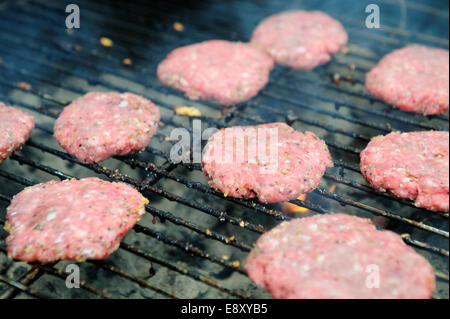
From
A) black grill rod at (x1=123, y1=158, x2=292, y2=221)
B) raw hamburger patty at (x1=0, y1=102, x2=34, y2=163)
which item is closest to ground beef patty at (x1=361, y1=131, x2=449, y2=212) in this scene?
black grill rod at (x1=123, y1=158, x2=292, y2=221)

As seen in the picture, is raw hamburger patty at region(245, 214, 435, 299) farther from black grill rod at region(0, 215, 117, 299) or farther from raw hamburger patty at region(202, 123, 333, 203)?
black grill rod at region(0, 215, 117, 299)

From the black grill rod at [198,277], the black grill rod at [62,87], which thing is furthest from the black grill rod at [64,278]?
the black grill rod at [62,87]

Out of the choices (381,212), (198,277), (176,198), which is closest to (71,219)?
(176,198)

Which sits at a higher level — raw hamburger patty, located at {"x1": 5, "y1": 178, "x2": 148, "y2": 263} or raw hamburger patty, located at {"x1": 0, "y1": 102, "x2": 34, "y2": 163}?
raw hamburger patty, located at {"x1": 0, "y1": 102, "x2": 34, "y2": 163}

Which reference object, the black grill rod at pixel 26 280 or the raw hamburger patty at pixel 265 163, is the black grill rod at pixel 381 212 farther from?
the black grill rod at pixel 26 280

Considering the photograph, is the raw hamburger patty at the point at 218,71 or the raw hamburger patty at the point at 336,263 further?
the raw hamburger patty at the point at 218,71
